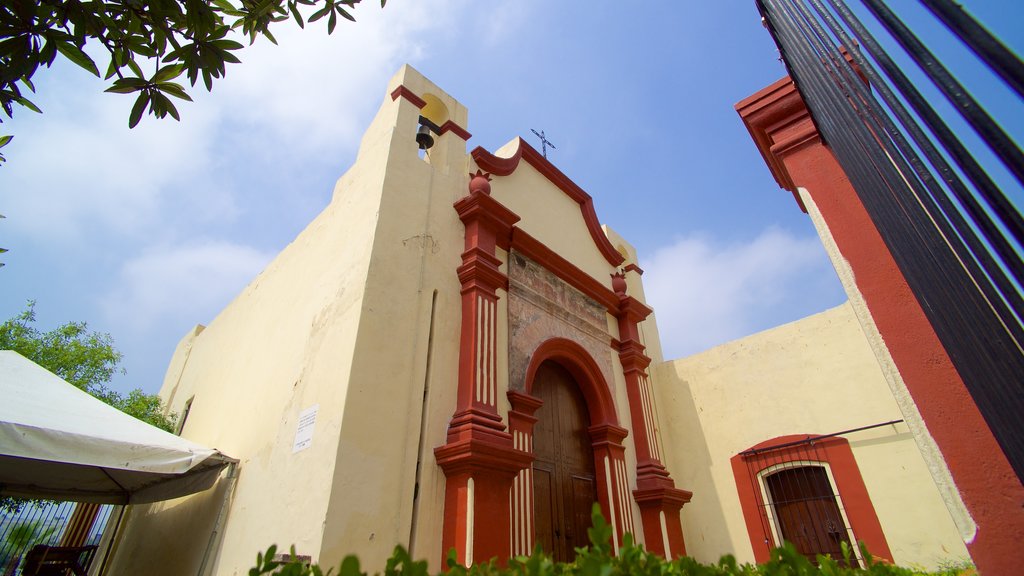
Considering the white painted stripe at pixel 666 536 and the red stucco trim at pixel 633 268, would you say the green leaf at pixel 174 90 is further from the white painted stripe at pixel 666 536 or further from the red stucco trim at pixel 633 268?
the red stucco trim at pixel 633 268

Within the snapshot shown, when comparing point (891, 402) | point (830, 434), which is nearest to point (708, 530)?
point (830, 434)

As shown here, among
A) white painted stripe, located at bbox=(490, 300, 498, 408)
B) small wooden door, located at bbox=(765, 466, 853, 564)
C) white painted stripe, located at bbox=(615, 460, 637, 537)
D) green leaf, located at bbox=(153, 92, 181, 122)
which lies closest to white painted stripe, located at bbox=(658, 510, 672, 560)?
white painted stripe, located at bbox=(615, 460, 637, 537)

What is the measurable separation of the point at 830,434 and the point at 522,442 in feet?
13.9

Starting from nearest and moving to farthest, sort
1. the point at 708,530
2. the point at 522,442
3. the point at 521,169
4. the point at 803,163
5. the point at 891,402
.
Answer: the point at 803,163 < the point at 522,442 < the point at 891,402 < the point at 708,530 < the point at 521,169

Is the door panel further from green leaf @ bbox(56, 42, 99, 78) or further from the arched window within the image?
green leaf @ bbox(56, 42, 99, 78)

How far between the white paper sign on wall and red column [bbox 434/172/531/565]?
3.69 feet

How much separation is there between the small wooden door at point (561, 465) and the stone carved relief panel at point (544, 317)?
558 mm

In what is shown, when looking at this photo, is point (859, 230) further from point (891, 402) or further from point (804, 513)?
point (804, 513)

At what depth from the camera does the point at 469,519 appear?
169 inches

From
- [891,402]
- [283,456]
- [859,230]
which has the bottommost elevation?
[283,456]

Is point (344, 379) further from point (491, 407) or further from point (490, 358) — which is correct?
point (490, 358)

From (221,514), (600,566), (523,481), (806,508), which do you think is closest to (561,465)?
(523,481)

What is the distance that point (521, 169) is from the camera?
793 cm

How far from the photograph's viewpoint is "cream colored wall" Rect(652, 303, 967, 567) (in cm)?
582
